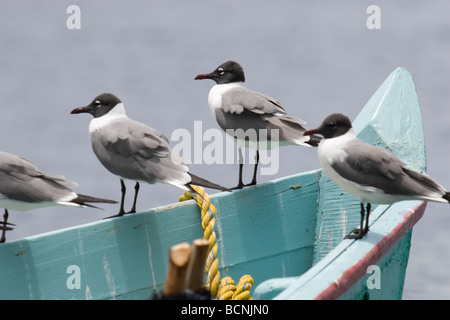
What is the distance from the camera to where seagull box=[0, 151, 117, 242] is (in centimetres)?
409

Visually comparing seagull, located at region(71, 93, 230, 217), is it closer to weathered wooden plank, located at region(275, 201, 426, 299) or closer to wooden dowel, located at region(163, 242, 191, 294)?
weathered wooden plank, located at region(275, 201, 426, 299)

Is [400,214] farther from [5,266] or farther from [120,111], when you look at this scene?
[5,266]

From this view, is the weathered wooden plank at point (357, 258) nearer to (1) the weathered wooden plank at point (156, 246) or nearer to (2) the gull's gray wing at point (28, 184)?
Result: (1) the weathered wooden plank at point (156, 246)

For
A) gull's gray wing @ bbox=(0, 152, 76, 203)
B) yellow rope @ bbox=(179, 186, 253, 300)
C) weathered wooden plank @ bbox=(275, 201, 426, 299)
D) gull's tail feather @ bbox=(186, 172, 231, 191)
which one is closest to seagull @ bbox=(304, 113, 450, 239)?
weathered wooden plank @ bbox=(275, 201, 426, 299)

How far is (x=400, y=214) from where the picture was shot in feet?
13.9

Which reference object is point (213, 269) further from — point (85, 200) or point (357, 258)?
point (357, 258)

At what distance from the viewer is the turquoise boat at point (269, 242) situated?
153 inches

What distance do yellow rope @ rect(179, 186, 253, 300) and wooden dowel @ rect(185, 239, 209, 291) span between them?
1.53m

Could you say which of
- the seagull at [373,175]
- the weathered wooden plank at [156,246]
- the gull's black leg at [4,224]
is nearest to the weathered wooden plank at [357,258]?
the seagull at [373,175]

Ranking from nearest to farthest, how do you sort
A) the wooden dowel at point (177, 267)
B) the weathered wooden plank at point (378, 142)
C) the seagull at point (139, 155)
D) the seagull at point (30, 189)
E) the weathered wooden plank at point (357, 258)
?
the wooden dowel at point (177, 267) → the weathered wooden plank at point (357, 258) → the seagull at point (30, 189) → the seagull at point (139, 155) → the weathered wooden plank at point (378, 142)

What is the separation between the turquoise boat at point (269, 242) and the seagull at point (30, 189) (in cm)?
21

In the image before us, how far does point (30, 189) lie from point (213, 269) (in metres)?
0.97
